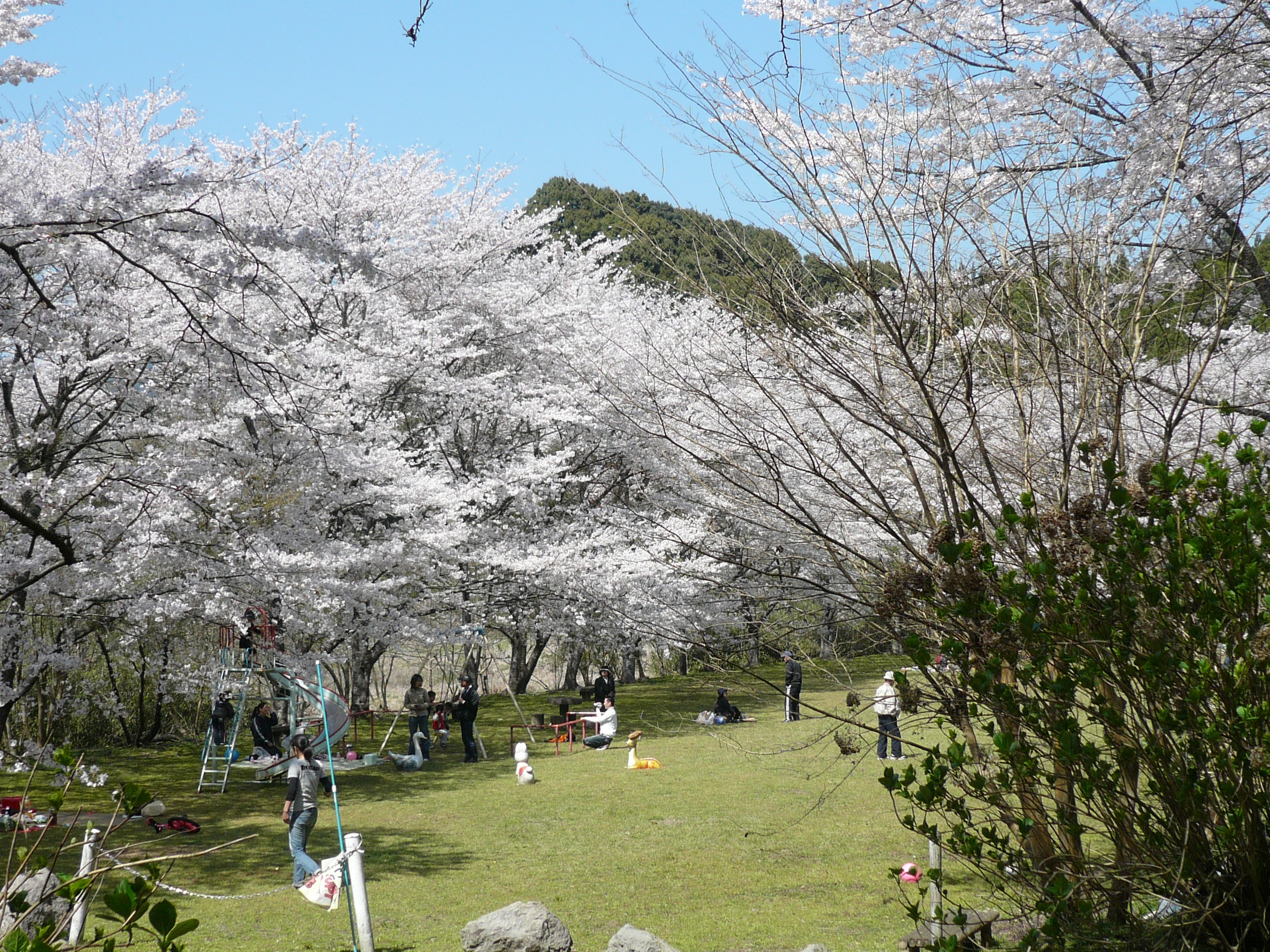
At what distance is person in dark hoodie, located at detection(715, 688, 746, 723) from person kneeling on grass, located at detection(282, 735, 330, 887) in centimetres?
928

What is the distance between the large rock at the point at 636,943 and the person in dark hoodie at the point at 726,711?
1052cm

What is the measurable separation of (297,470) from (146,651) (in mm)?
5265

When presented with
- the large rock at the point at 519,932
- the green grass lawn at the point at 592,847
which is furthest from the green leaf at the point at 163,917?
the large rock at the point at 519,932

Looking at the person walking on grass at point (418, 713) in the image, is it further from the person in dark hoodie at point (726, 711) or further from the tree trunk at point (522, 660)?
the tree trunk at point (522, 660)

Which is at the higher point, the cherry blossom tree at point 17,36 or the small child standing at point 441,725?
the cherry blossom tree at point 17,36

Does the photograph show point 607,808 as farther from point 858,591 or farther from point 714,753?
point 858,591

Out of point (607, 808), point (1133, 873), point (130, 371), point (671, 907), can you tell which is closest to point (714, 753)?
point (607, 808)

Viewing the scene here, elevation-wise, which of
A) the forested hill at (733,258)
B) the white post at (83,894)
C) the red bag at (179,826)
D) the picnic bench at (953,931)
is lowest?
the red bag at (179,826)

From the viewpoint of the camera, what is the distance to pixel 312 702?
1370 centimetres

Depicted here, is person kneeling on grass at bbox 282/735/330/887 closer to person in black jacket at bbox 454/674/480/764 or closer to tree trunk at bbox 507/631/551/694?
person in black jacket at bbox 454/674/480/764

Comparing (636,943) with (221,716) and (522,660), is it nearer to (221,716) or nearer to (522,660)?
(221,716)

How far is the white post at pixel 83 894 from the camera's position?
1.80 m

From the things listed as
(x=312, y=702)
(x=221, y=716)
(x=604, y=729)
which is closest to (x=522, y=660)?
(x=604, y=729)

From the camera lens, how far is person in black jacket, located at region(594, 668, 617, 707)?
665 inches
